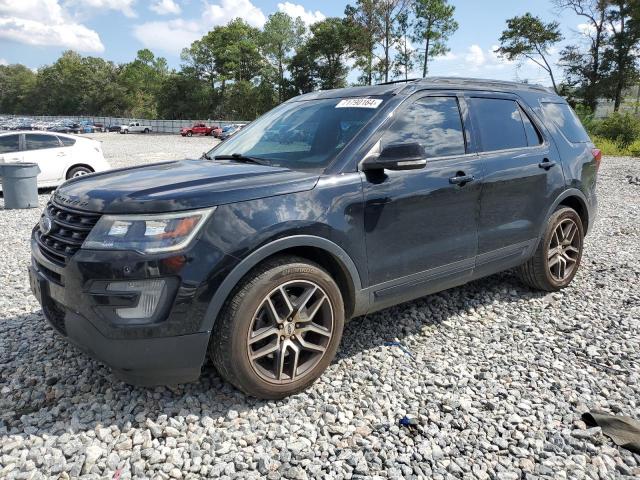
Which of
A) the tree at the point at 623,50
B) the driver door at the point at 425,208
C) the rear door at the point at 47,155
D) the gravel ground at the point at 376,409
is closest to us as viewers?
the gravel ground at the point at 376,409

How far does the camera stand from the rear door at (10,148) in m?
11.2

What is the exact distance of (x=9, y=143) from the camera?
1133 cm

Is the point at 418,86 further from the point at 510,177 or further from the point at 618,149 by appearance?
the point at 618,149

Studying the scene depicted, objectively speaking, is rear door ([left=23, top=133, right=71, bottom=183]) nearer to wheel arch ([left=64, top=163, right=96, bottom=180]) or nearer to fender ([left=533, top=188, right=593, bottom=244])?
wheel arch ([left=64, top=163, right=96, bottom=180])

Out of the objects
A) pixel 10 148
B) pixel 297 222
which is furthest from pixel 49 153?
pixel 297 222

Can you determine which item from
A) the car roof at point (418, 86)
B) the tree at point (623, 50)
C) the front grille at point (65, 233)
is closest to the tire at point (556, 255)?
the car roof at point (418, 86)

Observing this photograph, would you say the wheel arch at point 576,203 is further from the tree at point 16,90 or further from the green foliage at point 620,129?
the tree at point 16,90

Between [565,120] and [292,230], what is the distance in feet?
11.2

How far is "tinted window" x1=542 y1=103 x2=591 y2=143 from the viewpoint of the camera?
4.61 m

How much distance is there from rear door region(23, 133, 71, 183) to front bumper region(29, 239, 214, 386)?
10132 mm

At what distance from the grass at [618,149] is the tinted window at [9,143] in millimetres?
21797

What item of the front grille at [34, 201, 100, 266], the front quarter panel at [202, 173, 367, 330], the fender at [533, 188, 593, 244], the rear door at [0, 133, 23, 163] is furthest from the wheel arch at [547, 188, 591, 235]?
the rear door at [0, 133, 23, 163]

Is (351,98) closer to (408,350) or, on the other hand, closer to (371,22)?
(408,350)

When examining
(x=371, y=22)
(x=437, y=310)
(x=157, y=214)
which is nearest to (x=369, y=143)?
(x=157, y=214)
